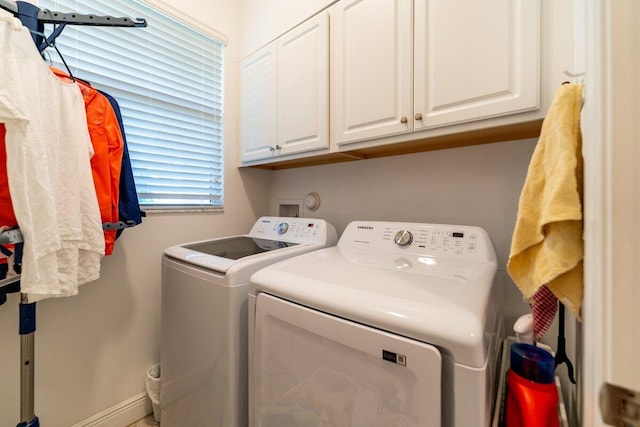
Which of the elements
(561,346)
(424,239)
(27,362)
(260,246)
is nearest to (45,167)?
(27,362)

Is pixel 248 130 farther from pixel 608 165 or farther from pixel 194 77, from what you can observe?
pixel 608 165

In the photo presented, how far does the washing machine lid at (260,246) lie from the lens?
1.03 metres

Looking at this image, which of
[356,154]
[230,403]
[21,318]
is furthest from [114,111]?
[230,403]

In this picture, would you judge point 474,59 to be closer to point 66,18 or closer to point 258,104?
point 258,104

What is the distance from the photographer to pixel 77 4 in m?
1.26

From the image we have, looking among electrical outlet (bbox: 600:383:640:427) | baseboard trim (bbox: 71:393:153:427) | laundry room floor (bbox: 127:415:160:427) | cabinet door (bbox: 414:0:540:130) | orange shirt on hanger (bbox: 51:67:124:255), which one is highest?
cabinet door (bbox: 414:0:540:130)

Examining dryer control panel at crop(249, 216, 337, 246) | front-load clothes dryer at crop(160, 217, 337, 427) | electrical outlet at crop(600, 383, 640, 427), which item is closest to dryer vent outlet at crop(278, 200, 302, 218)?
Answer: dryer control panel at crop(249, 216, 337, 246)

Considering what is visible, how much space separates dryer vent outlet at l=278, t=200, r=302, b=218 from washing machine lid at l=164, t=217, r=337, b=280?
303 millimetres

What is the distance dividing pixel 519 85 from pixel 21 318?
77.0 inches

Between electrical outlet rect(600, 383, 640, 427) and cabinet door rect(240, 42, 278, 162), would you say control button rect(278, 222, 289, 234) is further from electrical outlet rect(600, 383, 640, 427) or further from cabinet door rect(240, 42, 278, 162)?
electrical outlet rect(600, 383, 640, 427)

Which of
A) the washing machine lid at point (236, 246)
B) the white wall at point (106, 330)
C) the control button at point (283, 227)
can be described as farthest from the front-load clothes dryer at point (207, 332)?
the white wall at point (106, 330)

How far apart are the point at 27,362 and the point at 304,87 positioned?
5.62ft

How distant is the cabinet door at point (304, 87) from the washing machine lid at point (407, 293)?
77 centimetres

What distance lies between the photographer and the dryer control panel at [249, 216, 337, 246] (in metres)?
1.48
